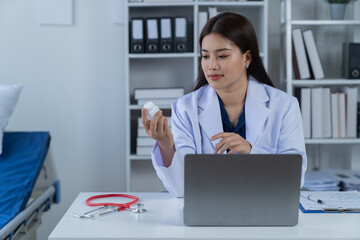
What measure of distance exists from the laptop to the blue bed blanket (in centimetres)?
100

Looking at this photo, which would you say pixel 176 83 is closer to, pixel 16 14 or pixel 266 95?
pixel 16 14

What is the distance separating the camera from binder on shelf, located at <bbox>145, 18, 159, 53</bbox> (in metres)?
2.64

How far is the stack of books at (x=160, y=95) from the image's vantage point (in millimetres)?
2703

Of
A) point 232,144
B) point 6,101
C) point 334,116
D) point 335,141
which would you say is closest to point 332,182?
point 335,141

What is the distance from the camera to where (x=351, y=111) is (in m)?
2.68

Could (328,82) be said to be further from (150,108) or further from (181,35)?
(150,108)

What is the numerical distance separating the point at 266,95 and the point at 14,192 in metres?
1.16

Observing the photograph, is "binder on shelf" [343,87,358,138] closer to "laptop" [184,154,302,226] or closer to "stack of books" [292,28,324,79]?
"stack of books" [292,28,324,79]

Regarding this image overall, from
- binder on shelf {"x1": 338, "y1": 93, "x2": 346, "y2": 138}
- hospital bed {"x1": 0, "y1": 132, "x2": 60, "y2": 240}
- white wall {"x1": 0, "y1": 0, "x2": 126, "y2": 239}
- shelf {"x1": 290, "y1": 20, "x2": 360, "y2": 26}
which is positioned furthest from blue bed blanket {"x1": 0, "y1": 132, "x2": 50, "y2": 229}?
binder on shelf {"x1": 338, "y1": 93, "x2": 346, "y2": 138}

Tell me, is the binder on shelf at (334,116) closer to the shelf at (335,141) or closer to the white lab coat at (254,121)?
the shelf at (335,141)

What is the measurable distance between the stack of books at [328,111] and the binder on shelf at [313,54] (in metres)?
0.09

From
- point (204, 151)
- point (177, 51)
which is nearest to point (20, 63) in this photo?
point (177, 51)

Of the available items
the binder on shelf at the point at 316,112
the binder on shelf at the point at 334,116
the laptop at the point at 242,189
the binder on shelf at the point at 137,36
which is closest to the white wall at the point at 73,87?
the binder on shelf at the point at 137,36

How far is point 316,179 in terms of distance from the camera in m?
2.56
